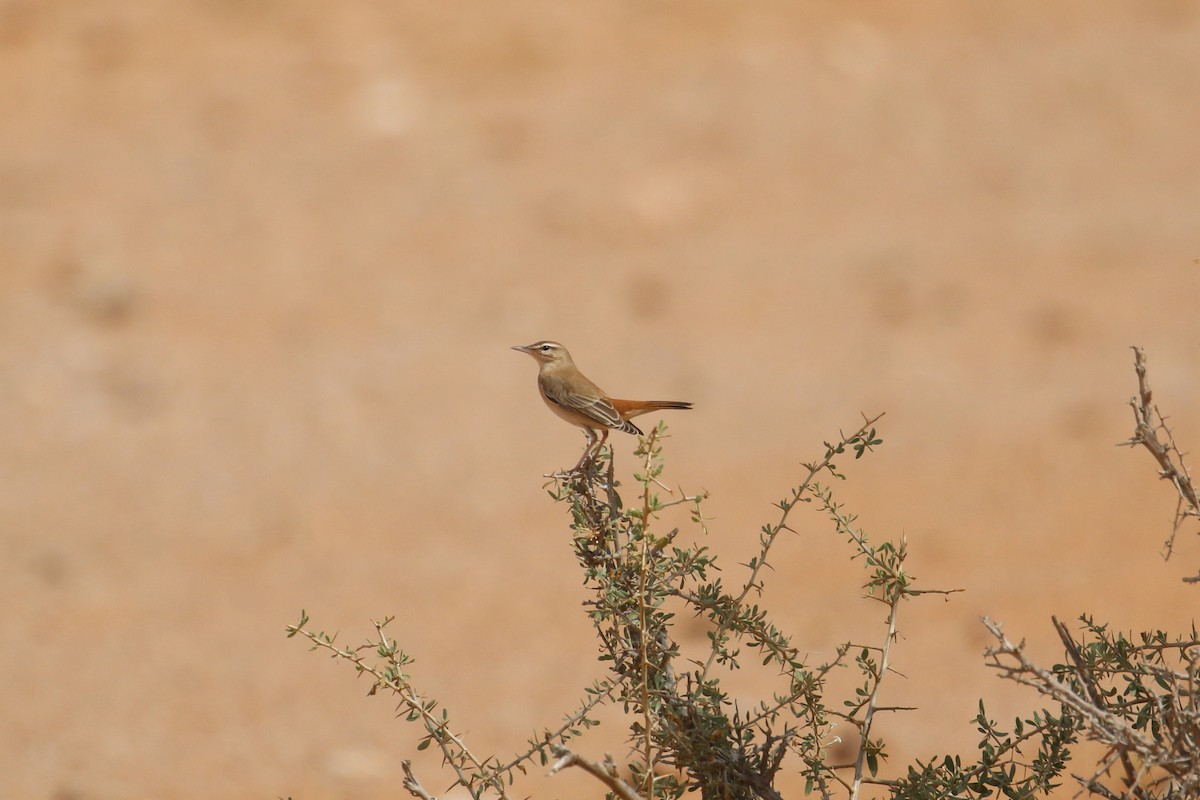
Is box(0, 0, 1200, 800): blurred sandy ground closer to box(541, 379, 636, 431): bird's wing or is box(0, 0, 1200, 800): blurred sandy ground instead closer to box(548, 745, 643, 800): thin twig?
box(541, 379, 636, 431): bird's wing

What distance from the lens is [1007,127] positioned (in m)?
16.0

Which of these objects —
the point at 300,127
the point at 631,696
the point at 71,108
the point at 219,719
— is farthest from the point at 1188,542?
the point at 71,108

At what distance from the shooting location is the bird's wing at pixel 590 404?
470cm

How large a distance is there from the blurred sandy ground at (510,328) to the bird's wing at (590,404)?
2.53m

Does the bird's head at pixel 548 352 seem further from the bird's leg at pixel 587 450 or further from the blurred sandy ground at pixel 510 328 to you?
the blurred sandy ground at pixel 510 328

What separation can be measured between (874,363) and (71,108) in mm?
9052

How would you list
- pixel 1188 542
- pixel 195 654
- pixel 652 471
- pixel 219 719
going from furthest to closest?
pixel 1188 542 < pixel 195 654 < pixel 219 719 < pixel 652 471

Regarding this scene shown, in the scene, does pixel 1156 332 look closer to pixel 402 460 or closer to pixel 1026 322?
pixel 1026 322

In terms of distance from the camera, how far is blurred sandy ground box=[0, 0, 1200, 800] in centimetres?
859

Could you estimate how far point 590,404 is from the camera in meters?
4.79

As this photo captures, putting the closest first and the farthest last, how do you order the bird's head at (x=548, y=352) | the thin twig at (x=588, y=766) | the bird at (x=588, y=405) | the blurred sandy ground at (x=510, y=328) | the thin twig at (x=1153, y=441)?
the thin twig at (x=588, y=766) < the thin twig at (x=1153, y=441) < the bird at (x=588, y=405) < the bird's head at (x=548, y=352) < the blurred sandy ground at (x=510, y=328)

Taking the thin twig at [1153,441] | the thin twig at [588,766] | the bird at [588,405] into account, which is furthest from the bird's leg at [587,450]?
the thin twig at [1153,441]

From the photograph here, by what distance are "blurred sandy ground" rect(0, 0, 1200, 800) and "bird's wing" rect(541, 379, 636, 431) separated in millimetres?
2533

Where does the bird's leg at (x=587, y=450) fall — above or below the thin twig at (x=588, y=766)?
above
